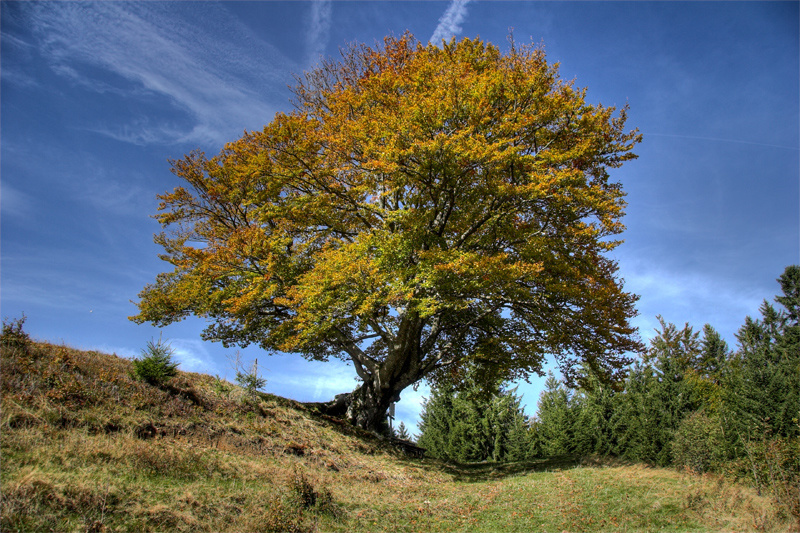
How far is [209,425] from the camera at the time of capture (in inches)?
405

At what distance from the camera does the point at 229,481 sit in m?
7.83

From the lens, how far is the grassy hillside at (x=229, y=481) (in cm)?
608

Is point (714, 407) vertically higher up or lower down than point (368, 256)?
lower down

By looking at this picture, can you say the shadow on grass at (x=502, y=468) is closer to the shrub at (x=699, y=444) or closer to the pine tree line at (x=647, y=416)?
the pine tree line at (x=647, y=416)

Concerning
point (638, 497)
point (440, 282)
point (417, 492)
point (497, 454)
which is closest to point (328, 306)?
A: point (440, 282)

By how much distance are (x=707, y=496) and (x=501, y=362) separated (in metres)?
7.81

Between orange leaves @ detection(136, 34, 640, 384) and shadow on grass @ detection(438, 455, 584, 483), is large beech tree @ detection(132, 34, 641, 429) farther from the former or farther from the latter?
shadow on grass @ detection(438, 455, 584, 483)

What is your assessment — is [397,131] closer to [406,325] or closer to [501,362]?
[406,325]

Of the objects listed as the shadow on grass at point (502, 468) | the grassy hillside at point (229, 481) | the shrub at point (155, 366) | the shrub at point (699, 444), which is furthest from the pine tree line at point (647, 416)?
the shrub at point (155, 366)

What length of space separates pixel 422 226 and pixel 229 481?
8.63m

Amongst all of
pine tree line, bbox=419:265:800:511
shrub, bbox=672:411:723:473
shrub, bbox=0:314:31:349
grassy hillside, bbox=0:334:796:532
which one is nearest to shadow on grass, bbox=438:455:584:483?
grassy hillside, bbox=0:334:796:532

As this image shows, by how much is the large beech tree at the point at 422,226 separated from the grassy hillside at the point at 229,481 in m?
3.71

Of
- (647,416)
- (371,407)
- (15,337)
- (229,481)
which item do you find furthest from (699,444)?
(15,337)

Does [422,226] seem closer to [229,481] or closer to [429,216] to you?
[429,216]
